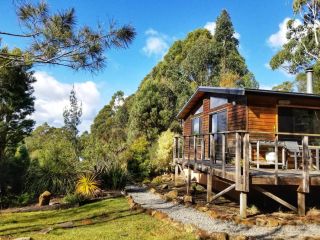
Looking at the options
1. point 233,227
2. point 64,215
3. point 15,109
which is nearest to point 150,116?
point 15,109

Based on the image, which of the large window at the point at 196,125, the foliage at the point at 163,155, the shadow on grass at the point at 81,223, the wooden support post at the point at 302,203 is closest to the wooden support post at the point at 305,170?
the wooden support post at the point at 302,203

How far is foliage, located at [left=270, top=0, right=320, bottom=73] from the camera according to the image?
82.8 ft

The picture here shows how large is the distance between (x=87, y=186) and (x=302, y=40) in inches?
835

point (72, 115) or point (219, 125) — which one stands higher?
point (72, 115)

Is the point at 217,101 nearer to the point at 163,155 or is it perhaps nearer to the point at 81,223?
the point at 163,155

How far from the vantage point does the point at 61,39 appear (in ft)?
23.5

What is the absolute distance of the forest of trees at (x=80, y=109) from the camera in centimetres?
721

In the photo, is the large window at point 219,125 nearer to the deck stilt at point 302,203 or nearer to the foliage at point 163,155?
the foliage at point 163,155

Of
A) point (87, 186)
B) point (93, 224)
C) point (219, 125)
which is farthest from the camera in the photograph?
point (219, 125)

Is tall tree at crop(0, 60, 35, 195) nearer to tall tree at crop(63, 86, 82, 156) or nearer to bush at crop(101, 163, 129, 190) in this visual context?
tall tree at crop(63, 86, 82, 156)

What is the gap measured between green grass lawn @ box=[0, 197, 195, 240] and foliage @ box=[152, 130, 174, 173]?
8993 millimetres

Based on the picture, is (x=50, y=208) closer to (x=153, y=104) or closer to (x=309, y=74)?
(x=309, y=74)

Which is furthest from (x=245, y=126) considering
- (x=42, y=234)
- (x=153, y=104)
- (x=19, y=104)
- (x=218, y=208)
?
(x=153, y=104)

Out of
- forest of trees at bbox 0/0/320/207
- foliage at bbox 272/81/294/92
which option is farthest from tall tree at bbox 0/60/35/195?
foliage at bbox 272/81/294/92
